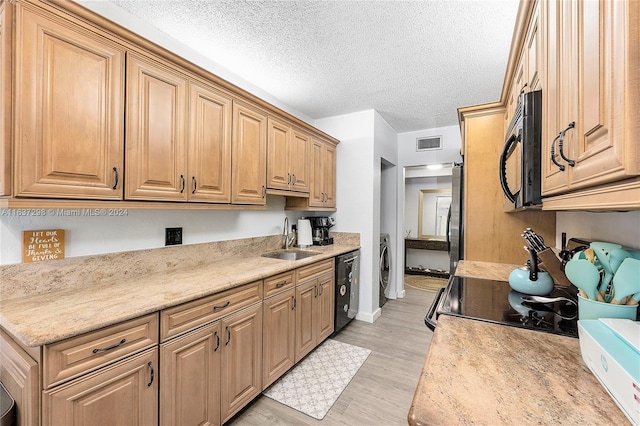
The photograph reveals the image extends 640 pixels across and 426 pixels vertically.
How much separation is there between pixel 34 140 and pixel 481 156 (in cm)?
292

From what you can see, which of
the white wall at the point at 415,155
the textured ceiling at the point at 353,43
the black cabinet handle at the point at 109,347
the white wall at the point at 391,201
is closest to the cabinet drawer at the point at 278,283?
the black cabinet handle at the point at 109,347

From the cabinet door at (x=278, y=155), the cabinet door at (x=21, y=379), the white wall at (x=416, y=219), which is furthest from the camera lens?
the white wall at (x=416, y=219)

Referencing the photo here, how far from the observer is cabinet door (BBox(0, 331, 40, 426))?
0.95m

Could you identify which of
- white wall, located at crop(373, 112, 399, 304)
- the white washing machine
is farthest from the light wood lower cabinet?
white wall, located at crop(373, 112, 399, 304)

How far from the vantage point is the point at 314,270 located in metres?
2.50

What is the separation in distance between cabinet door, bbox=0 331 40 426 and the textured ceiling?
190cm

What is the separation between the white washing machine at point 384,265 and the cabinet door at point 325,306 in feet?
3.93

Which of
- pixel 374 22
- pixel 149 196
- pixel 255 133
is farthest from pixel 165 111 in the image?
pixel 374 22

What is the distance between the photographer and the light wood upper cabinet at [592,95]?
47 centimetres

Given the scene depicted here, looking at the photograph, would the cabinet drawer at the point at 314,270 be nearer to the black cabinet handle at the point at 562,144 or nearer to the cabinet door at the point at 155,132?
the cabinet door at the point at 155,132

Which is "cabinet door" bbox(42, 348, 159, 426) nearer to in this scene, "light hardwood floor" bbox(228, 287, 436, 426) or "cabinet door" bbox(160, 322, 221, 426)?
"cabinet door" bbox(160, 322, 221, 426)

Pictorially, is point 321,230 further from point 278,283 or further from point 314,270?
point 278,283

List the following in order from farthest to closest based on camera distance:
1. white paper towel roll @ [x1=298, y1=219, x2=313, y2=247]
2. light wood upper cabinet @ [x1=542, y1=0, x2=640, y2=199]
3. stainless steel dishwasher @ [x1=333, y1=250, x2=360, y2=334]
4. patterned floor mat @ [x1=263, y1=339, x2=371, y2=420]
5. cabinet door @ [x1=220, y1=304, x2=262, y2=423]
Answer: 1. white paper towel roll @ [x1=298, y1=219, x2=313, y2=247]
2. stainless steel dishwasher @ [x1=333, y1=250, x2=360, y2=334]
3. patterned floor mat @ [x1=263, y1=339, x2=371, y2=420]
4. cabinet door @ [x1=220, y1=304, x2=262, y2=423]
5. light wood upper cabinet @ [x1=542, y1=0, x2=640, y2=199]

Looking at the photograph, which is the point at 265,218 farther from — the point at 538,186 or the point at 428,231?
the point at 428,231
